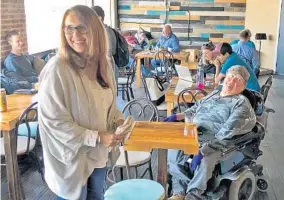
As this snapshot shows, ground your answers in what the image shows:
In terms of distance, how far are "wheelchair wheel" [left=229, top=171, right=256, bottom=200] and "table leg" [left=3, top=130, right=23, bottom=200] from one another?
1.52m

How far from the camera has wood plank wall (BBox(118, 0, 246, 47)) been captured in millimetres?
8922

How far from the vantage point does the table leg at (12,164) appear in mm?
2680

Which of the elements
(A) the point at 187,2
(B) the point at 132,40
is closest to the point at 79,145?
(B) the point at 132,40

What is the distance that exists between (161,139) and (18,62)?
124 inches

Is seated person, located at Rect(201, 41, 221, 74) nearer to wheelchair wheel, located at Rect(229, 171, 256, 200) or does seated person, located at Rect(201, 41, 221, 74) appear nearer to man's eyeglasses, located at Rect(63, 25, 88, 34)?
wheelchair wheel, located at Rect(229, 171, 256, 200)

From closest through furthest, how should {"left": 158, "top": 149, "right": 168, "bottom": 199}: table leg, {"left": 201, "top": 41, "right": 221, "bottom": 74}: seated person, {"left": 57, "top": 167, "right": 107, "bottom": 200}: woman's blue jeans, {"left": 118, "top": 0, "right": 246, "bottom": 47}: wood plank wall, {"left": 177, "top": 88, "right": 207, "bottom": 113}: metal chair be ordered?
{"left": 57, "top": 167, "right": 107, "bottom": 200}: woman's blue jeans → {"left": 158, "top": 149, "right": 168, "bottom": 199}: table leg → {"left": 177, "top": 88, "right": 207, "bottom": 113}: metal chair → {"left": 201, "top": 41, "right": 221, "bottom": 74}: seated person → {"left": 118, "top": 0, "right": 246, "bottom": 47}: wood plank wall

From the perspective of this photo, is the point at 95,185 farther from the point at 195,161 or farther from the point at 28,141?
the point at 28,141

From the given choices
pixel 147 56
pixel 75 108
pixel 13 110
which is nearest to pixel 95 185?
pixel 75 108

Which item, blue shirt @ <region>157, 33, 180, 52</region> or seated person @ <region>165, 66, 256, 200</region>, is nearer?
seated person @ <region>165, 66, 256, 200</region>

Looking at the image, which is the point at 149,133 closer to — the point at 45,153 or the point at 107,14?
the point at 45,153

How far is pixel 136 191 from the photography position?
202 cm

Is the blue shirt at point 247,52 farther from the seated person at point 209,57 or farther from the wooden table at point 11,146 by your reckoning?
the wooden table at point 11,146

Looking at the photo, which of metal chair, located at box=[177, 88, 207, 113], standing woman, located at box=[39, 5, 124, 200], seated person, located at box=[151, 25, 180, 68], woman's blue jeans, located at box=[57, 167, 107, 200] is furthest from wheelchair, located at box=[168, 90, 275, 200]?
seated person, located at box=[151, 25, 180, 68]

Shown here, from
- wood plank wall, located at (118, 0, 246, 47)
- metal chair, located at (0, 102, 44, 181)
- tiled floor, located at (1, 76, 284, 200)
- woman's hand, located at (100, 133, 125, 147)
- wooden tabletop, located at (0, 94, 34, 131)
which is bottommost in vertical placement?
tiled floor, located at (1, 76, 284, 200)
